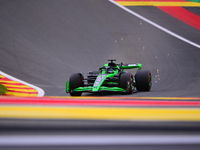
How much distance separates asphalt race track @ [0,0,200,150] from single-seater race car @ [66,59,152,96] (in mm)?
617

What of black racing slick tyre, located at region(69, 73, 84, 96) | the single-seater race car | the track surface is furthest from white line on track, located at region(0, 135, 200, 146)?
the track surface

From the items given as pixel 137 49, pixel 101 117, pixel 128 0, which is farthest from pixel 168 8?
pixel 101 117

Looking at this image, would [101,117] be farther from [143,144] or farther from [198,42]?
[198,42]

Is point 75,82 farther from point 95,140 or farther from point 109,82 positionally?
point 95,140

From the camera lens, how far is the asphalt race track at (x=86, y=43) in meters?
13.0

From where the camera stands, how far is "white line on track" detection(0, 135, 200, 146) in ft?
3.68

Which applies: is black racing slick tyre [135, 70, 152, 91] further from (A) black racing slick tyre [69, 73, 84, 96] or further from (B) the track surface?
(B) the track surface

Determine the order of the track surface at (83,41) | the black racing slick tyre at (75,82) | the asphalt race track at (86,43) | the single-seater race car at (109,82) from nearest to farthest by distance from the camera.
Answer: the single-seater race car at (109,82)
the black racing slick tyre at (75,82)
the asphalt race track at (86,43)
the track surface at (83,41)

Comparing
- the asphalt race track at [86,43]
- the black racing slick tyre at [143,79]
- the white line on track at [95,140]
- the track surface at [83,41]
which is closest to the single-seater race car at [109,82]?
the black racing slick tyre at [143,79]

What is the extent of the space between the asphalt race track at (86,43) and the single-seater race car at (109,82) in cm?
62

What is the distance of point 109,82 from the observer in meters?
8.34

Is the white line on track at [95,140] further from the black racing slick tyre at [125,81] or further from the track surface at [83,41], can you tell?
the track surface at [83,41]

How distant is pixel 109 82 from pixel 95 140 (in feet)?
23.6

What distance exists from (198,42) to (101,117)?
18.4 meters
